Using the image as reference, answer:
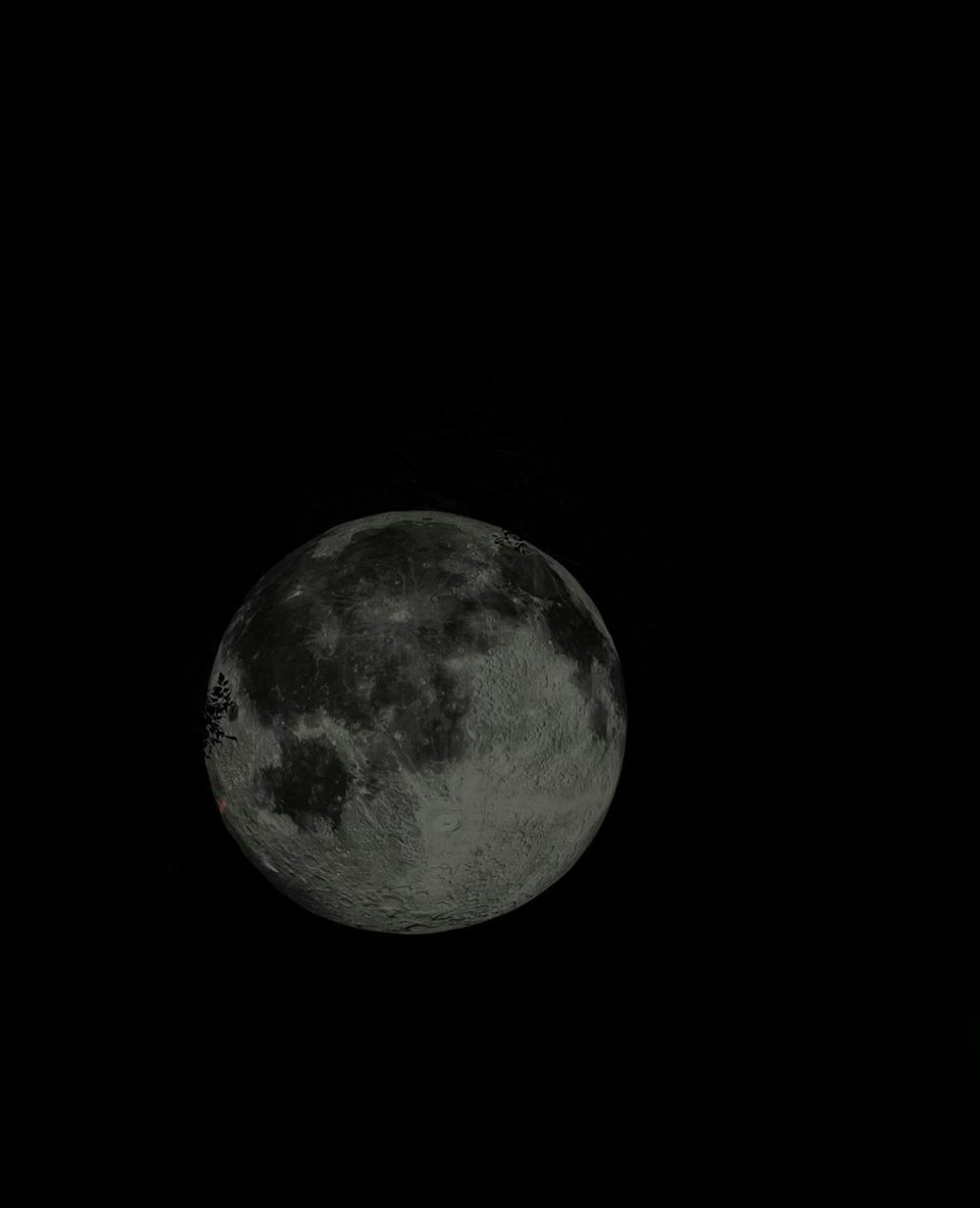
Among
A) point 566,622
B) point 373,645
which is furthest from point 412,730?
point 566,622

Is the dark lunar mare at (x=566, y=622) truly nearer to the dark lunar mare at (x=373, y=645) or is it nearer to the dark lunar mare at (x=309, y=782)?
the dark lunar mare at (x=373, y=645)

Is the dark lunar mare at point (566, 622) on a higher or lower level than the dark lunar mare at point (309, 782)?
higher

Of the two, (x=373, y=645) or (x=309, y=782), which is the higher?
(x=373, y=645)

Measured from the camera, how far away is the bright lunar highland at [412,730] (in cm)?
212

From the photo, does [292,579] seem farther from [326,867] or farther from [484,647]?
[326,867]

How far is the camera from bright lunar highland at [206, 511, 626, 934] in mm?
2117

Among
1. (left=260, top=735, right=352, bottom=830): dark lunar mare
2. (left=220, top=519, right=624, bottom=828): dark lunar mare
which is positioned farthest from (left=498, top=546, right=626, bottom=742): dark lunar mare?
(left=260, top=735, right=352, bottom=830): dark lunar mare

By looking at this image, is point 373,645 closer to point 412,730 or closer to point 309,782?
point 412,730

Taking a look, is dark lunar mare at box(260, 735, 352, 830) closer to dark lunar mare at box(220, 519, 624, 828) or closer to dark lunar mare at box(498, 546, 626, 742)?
dark lunar mare at box(220, 519, 624, 828)

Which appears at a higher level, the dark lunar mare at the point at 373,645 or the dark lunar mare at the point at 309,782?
the dark lunar mare at the point at 373,645

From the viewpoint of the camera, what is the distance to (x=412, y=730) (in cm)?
210

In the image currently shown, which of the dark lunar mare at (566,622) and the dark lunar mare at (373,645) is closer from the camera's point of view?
the dark lunar mare at (373,645)

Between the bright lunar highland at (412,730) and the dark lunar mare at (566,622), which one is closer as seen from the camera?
the bright lunar highland at (412,730)

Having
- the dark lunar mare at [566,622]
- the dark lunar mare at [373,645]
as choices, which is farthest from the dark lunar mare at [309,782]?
the dark lunar mare at [566,622]
